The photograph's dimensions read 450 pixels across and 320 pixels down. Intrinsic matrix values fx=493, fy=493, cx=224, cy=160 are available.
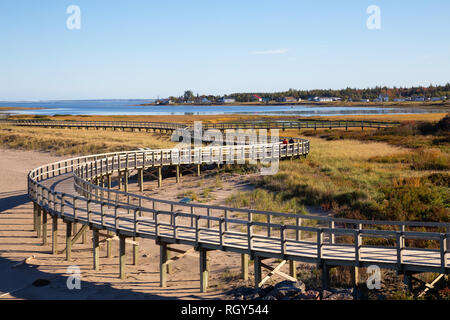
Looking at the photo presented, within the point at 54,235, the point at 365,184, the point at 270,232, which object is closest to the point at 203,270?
the point at 270,232

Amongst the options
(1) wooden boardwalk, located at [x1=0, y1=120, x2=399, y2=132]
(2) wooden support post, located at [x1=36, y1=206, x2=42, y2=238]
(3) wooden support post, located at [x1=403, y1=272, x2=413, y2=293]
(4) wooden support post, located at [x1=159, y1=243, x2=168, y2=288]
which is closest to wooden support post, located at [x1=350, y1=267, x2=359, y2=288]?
A: (3) wooden support post, located at [x1=403, y1=272, x2=413, y2=293]

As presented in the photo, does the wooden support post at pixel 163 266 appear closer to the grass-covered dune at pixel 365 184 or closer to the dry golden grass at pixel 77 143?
the grass-covered dune at pixel 365 184

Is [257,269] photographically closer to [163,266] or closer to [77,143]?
[163,266]

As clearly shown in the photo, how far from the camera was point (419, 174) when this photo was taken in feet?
97.0

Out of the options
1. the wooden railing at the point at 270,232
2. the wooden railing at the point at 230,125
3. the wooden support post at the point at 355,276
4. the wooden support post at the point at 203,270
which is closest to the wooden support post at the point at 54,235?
the wooden railing at the point at 270,232

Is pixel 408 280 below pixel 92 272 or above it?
above

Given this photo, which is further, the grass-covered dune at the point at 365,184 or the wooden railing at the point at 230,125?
the wooden railing at the point at 230,125

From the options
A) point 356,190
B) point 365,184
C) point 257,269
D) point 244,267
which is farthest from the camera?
point 365,184

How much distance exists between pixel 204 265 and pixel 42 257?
7.00 meters

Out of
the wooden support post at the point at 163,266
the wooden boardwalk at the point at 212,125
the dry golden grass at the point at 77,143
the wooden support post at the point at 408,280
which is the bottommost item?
the wooden support post at the point at 163,266

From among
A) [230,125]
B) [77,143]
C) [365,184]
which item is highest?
[230,125]
